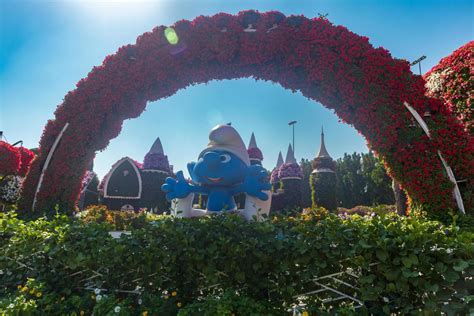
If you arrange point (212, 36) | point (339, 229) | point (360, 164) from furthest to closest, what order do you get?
point (360, 164)
point (212, 36)
point (339, 229)

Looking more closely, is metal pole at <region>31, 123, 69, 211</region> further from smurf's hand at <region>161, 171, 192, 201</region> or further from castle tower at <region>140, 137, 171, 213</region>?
castle tower at <region>140, 137, 171, 213</region>

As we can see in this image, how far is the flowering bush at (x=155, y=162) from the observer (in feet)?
58.0

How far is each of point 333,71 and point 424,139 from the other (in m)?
1.94

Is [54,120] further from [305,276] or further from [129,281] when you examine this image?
[305,276]

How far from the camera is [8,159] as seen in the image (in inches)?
481

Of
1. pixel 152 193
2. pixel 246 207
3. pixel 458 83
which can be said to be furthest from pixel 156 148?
pixel 458 83

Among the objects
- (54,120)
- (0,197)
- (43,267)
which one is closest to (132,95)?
(54,120)

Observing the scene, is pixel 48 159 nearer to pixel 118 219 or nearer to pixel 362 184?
pixel 118 219

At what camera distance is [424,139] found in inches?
198

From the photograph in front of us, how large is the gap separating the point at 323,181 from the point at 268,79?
14.8 meters

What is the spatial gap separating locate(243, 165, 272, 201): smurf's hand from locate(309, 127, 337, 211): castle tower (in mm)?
14632

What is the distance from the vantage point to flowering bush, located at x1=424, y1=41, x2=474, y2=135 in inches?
230

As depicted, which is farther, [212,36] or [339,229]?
[212,36]

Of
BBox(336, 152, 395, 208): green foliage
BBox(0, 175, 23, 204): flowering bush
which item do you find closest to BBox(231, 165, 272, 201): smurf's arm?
BBox(0, 175, 23, 204): flowering bush
